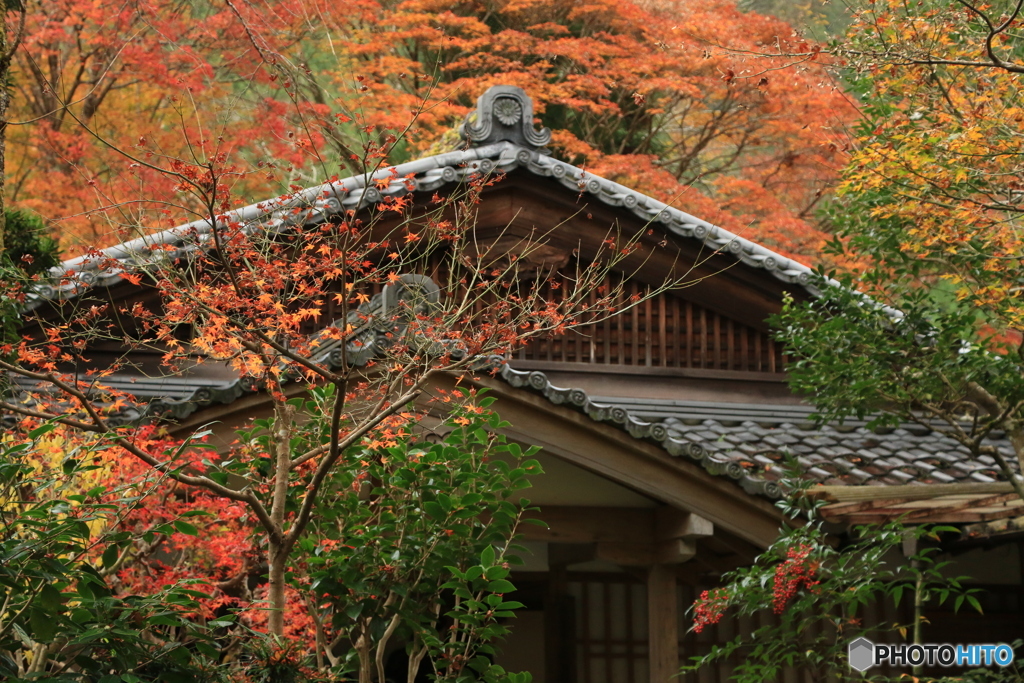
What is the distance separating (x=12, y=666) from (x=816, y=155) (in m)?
16.6

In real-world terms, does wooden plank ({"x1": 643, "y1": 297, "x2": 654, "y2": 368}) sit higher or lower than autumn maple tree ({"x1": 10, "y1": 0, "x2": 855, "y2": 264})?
lower

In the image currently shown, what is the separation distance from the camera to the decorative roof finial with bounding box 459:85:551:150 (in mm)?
9703

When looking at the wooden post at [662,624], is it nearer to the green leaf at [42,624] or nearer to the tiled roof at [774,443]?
the tiled roof at [774,443]

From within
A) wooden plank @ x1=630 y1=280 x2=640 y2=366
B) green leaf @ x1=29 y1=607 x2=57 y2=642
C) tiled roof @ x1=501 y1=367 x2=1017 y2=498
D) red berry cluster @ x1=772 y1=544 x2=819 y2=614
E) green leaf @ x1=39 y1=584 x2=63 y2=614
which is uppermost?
wooden plank @ x1=630 y1=280 x2=640 y2=366

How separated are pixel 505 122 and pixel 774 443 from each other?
3.81 m

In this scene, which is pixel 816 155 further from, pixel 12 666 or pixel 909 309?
pixel 12 666

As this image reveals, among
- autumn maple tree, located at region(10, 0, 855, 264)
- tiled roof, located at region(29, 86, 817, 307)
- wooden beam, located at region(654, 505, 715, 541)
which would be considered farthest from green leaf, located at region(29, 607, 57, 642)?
autumn maple tree, located at region(10, 0, 855, 264)

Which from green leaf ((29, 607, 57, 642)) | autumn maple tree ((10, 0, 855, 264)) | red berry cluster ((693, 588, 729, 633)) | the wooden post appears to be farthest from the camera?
autumn maple tree ((10, 0, 855, 264))

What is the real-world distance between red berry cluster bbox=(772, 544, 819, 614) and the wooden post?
1.63m

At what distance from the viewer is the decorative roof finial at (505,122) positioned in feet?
31.8

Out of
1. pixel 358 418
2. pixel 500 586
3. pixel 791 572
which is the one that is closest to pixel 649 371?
pixel 791 572

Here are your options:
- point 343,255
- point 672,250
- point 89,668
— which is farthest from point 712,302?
point 89,668

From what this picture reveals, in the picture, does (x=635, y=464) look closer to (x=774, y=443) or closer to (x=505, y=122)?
(x=774, y=443)

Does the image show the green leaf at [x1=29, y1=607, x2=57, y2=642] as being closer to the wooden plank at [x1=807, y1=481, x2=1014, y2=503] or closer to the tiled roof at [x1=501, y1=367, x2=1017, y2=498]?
the tiled roof at [x1=501, y1=367, x2=1017, y2=498]
